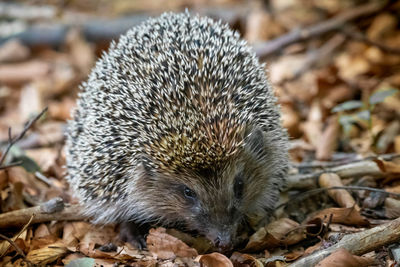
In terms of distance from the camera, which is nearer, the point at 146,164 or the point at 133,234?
the point at 146,164

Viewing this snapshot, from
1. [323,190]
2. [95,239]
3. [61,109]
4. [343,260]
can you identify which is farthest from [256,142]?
[61,109]

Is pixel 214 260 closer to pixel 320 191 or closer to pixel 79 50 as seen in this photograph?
pixel 320 191

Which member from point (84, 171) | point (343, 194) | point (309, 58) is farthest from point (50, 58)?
point (343, 194)

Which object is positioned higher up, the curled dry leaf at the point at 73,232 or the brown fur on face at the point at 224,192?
the brown fur on face at the point at 224,192

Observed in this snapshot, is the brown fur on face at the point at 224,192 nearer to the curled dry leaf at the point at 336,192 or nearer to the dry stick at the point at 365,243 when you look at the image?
the curled dry leaf at the point at 336,192

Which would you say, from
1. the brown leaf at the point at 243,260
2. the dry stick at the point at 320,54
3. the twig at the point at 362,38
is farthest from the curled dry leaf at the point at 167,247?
the twig at the point at 362,38

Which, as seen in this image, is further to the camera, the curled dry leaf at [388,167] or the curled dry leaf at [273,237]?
the curled dry leaf at [388,167]

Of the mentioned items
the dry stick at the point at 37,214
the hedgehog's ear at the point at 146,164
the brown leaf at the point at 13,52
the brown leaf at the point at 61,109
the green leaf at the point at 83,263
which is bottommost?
the green leaf at the point at 83,263
